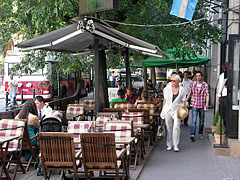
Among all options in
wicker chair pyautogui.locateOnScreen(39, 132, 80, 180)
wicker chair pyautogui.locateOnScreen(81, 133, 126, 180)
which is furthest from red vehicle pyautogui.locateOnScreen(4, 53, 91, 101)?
wicker chair pyautogui.locateOnScreen(81, 133, 126, 180)

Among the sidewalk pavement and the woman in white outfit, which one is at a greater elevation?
the woman in white outfit

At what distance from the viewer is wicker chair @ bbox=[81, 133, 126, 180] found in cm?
596

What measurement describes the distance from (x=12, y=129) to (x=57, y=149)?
158 cm

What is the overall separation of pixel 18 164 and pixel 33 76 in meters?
14.3

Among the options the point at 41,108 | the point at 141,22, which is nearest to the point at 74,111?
the point at 41,108

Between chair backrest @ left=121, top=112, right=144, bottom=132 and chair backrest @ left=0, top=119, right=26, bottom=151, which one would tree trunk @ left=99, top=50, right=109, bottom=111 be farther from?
chair backrest @ left=0, top=119, right=26, bottom=151

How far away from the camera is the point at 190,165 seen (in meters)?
8.09

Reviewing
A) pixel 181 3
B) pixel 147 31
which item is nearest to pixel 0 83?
pixel 147 31

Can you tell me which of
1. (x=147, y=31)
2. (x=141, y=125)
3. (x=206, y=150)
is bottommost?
(x=206, y=150)

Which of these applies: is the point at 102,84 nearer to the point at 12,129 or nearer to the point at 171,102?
the point at 171,102

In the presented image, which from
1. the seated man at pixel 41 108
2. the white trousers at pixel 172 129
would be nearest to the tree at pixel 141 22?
Answer: the seated man at pixel 41 108

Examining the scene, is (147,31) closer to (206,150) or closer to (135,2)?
(135,2)

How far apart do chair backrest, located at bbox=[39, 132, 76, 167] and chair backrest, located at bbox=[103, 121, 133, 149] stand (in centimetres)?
144

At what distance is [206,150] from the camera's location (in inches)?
380
